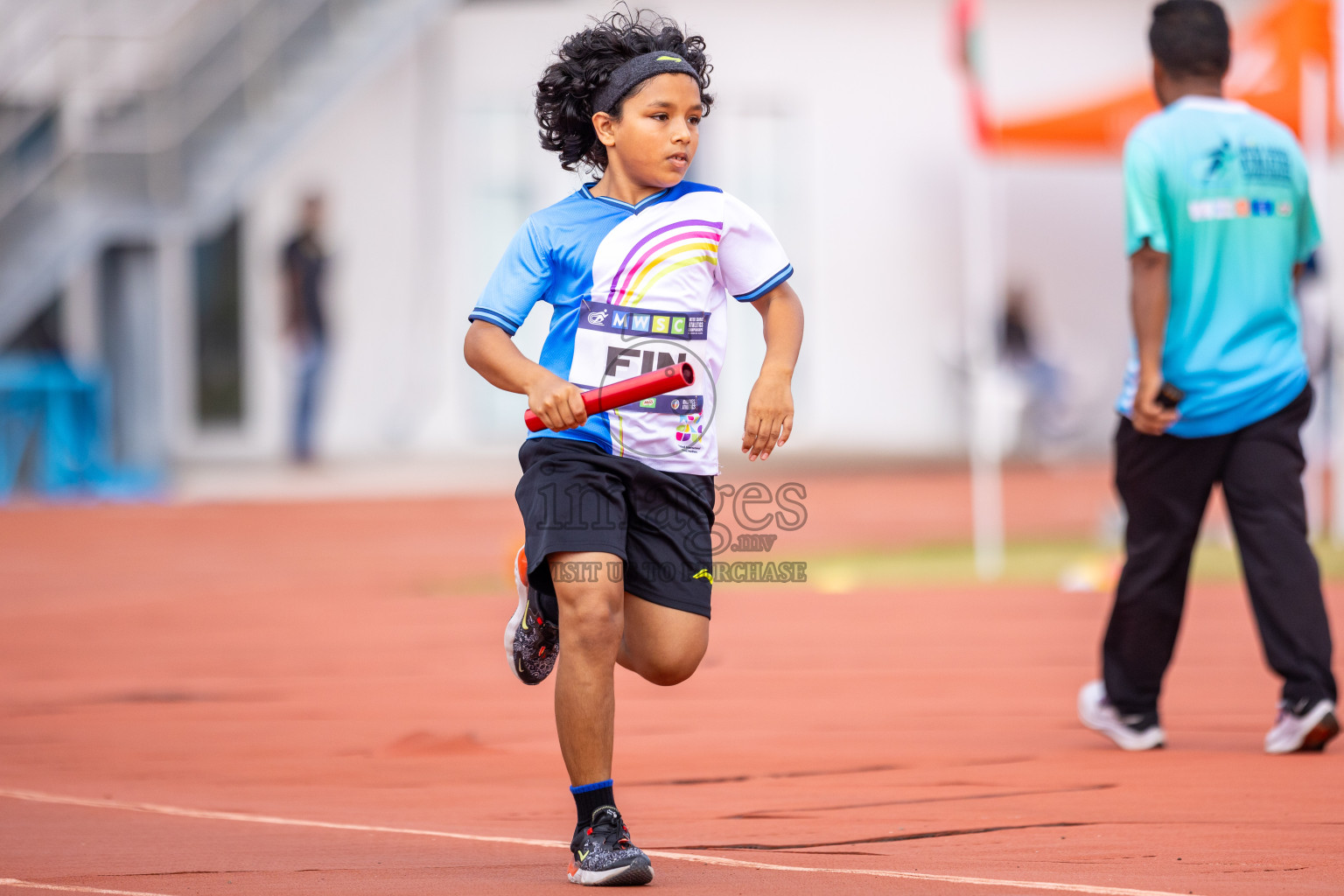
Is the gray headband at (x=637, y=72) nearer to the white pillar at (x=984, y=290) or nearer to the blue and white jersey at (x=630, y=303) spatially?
the blue and white jersey at (x=630, y=303)

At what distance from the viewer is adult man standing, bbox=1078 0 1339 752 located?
16.8 ft

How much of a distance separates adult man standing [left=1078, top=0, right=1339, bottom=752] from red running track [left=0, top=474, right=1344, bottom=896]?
40 centimetres

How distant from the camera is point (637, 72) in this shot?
4.00 metres

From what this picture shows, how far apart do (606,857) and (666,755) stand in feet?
5.85

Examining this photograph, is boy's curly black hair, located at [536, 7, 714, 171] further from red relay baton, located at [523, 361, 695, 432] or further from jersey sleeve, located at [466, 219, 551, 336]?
red relay baton, located at [523, 361, 695, 432]

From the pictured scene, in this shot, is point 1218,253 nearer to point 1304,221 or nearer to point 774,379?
point 1304,221

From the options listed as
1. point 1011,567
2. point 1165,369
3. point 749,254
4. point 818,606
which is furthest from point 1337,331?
point 749,254

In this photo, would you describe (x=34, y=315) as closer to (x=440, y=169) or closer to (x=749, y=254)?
(x=440, y=169)

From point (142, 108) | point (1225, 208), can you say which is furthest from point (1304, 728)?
point (142, 108)

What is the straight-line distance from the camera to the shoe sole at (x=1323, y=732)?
16.1 ft

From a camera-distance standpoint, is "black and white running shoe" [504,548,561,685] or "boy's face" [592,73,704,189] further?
"black and white running shoe" [504,548,561,685]

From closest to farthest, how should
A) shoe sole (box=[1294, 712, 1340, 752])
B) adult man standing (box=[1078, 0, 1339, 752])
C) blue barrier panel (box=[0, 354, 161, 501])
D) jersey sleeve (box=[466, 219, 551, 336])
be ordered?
1. jersey sleeve (box=[466, 219, 551, 336])
2. shoe sole (box=[1294, 712, 1340, 752])
3. adult man standing (box=[1078, 0, 1339, 752])
4. blue barrier panel (box=[0, 354, 161, 501])

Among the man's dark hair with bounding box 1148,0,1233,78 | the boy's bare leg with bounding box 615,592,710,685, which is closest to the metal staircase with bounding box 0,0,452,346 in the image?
the man's dark hair with bounding box 1148,0,1233,78

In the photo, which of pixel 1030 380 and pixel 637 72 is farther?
pixel 1030 380
